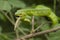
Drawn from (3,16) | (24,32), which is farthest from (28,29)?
(3,16)

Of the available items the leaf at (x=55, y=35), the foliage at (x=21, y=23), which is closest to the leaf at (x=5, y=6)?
the foliage at (x=21, y=23)

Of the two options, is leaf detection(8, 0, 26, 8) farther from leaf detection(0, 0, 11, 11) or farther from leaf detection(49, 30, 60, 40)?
leaf detection(49, 30, 60, 40)

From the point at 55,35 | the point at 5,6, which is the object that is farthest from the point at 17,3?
the point at 55,35

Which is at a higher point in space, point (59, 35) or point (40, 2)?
point (40, 2)

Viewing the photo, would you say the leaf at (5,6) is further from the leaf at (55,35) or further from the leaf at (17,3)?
the leaf at (55,35)

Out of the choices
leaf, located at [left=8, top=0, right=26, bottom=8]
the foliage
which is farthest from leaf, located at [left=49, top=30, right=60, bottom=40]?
leaf, located at [left=8, top=0, right=26, bottom=8]

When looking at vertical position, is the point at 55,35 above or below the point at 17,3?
below

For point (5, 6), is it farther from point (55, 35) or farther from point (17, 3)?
point (55, 35)

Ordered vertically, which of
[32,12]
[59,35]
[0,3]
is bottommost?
[59,35]

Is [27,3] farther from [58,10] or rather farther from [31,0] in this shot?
[58,10]
